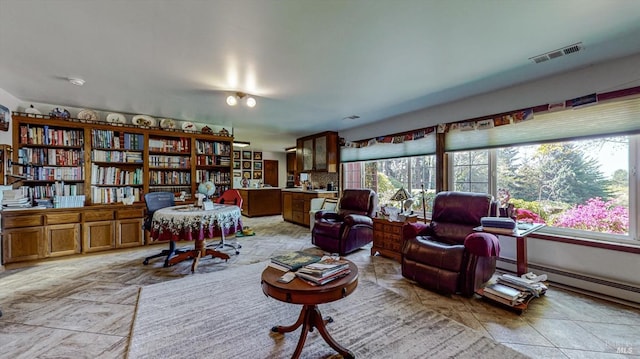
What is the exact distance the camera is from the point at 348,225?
378cm

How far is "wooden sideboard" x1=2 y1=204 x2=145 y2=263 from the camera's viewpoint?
11.1ft

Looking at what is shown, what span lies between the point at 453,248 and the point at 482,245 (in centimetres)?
28

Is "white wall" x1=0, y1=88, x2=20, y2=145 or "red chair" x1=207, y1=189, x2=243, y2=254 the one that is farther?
"red chair" x1=207, y1=189, x2=243, y2=254

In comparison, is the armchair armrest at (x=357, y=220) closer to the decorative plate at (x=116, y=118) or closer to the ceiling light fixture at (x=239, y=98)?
the ceiling light fixture at (x=239, y=98)

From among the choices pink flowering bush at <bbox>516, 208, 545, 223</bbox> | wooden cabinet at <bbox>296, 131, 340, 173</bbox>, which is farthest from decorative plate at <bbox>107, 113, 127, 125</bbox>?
pink flowering bush at <bbox>516, 208, 545, 223</bbox>

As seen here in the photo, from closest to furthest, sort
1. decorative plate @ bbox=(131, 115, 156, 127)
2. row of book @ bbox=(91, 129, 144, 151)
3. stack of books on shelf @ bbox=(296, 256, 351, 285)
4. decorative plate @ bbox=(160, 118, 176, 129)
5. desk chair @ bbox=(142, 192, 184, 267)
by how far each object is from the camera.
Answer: stack of books on shelf @ bbox=(296, 256, 351, 285)
desk chair @ bbox=(142, 192, 184, 267)
row of book @ bbox=(91, 129, 144, 151)
decorative plate @ bbox=(131, 115, 156, 127)
decorative plate @ bbox=(160, 118, 176, 129)

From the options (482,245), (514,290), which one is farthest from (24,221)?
(514,290)

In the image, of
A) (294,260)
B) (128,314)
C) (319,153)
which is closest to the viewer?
(294,260)

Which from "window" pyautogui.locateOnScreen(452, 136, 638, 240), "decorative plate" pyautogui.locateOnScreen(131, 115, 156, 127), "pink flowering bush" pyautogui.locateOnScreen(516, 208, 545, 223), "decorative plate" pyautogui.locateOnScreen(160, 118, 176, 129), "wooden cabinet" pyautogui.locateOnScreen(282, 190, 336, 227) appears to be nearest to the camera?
"window" pyautogui.locateOnScreen(452, 136, 638, 240)

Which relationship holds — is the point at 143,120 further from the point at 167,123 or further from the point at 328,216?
the point at 328,216

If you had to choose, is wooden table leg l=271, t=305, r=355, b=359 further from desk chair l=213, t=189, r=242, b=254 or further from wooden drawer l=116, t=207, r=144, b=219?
wooden drawer l=116, t=207, r=144, b=219

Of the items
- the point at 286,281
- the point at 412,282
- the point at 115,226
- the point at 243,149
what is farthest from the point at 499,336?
the point at 243,149

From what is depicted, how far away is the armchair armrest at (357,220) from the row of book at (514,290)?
69.7 inches

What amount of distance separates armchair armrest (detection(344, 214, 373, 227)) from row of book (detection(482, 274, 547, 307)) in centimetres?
177
